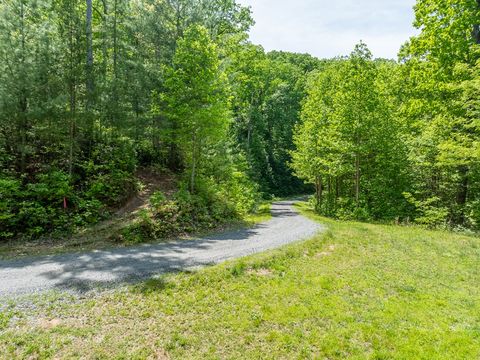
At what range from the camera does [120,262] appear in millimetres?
8641

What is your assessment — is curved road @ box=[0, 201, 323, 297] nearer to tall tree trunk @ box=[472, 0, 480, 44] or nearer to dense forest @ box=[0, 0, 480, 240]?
dense forest @ box=[0, 0, 480, 240]

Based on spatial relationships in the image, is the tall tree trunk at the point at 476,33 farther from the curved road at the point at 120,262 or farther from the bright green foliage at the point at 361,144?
the curved road at the point at 120,262

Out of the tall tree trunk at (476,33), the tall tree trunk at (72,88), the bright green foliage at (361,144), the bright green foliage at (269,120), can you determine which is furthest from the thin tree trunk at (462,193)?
the bright green foliage at (269,120)

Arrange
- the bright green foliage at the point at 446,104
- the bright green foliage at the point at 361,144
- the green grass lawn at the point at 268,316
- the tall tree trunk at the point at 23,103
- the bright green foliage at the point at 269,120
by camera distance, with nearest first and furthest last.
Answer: the green grass lawn at the point at 268,316 → the tall tree trunk at the point at 23,103 → the bright green foliage at the point at 446,104 → the bright green foliage at the point at 361,144 → the bright green foliage at the point at 269,120

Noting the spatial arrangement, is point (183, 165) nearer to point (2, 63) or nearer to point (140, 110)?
point (140, 110)

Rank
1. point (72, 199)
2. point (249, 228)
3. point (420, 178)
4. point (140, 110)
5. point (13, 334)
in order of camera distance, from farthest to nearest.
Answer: point (420, 178) < point (140, 110) < point (249, 228) < point (72, 199) < point (13, 334)

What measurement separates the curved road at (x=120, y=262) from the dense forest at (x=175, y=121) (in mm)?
1892

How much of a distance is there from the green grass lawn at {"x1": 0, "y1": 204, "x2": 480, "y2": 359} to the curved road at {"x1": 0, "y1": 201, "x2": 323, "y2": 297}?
0.67 meters

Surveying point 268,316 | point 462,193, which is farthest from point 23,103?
point 462,193

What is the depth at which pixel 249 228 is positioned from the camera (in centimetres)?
1434

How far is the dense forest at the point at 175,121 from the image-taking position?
1212 centimetres

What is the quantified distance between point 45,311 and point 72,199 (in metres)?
7.56

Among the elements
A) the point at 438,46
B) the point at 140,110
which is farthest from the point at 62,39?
the point at 438,46

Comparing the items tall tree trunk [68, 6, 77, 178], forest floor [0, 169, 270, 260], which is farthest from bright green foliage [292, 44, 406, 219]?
tall tree trunk [68, 6, 77, 178]
